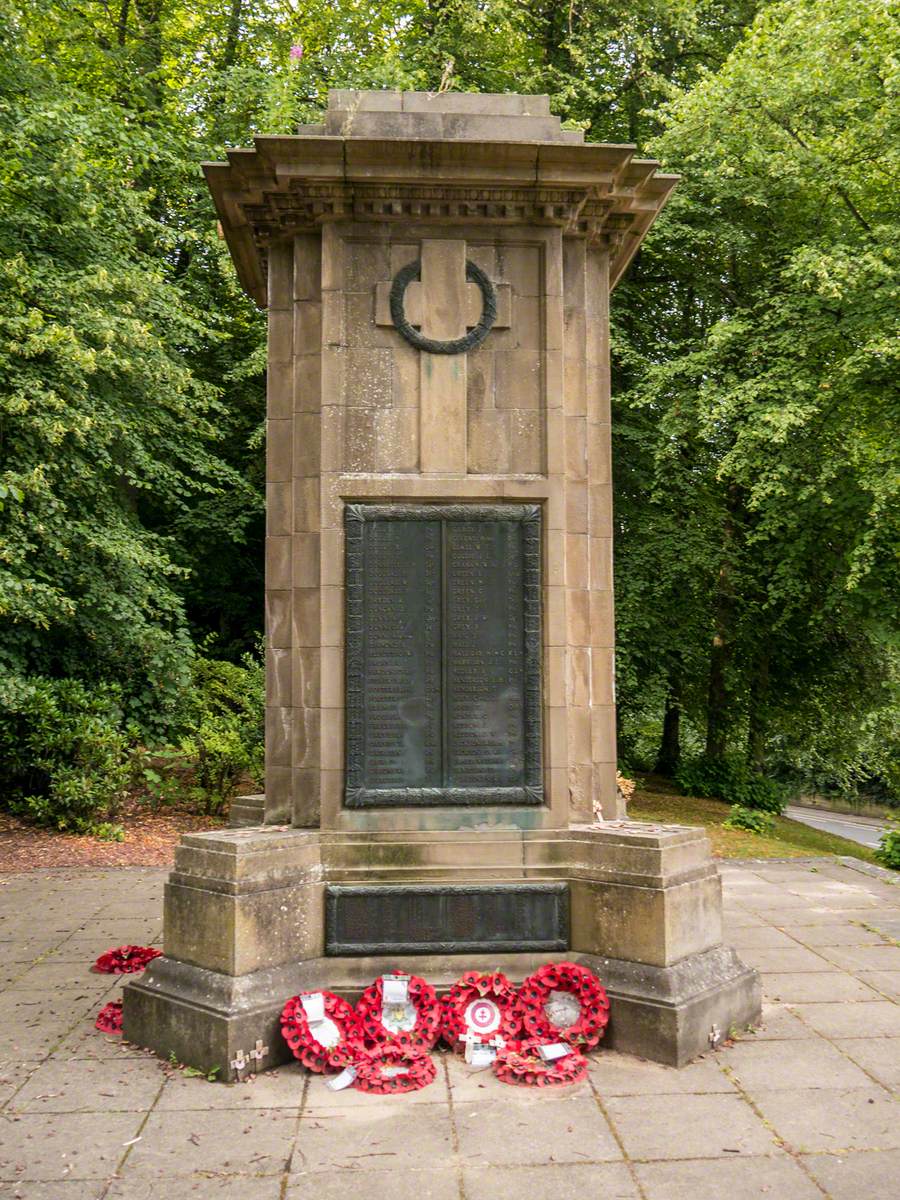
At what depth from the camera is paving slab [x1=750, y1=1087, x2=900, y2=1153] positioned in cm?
448

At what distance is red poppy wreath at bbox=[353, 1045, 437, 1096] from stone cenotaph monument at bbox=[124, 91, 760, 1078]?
1.97 ft

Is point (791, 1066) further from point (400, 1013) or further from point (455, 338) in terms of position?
point (455, 338)

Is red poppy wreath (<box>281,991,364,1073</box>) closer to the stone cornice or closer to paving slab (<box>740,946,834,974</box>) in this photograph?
paving slab (<box>740,946,834,974</box>)

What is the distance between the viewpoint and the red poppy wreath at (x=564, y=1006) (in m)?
5.43

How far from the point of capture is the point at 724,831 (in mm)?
14742

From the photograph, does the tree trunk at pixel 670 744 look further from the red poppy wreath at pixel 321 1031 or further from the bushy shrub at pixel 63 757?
the red poppy wreath at pixel 321 1031

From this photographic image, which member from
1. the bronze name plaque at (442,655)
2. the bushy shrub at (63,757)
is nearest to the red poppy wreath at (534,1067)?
the bronze name plaque at (442,655)

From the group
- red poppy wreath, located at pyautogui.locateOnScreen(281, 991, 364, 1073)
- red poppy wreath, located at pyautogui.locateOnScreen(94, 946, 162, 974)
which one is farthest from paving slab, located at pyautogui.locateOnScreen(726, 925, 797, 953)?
red poppy wreath, located at pyautogui.locateOnScreen(94, 946, 162, 974)

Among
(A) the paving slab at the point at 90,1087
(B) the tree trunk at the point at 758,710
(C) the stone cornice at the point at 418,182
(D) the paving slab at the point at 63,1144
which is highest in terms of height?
(C) the stone cornice at the point at 418,182

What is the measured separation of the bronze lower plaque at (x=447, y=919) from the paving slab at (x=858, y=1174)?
193 cm

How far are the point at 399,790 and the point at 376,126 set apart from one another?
167 inches

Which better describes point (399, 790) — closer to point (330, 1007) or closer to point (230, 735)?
point (330, 1007)

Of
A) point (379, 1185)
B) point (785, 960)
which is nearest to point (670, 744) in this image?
point (785, 960)

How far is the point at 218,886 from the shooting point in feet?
18.1
